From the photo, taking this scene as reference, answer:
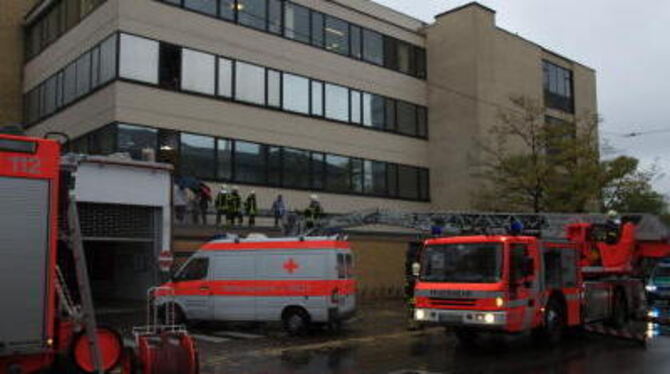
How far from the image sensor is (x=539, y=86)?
147ft

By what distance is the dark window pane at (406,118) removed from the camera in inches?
1608

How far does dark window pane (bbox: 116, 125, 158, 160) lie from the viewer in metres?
28.3

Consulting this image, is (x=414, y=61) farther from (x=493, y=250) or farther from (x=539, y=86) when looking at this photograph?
(x=493, y=250)

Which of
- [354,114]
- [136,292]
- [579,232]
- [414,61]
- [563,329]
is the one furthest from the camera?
[414,61]

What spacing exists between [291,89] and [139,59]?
310 inches

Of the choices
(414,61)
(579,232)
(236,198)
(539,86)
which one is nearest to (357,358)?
(579,232)

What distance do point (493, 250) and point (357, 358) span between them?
3471 millimetres

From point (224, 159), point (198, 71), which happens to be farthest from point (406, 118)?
point (198, 71)

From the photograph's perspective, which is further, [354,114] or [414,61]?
[414,61]

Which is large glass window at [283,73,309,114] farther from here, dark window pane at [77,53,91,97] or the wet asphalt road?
the wet asphalt road

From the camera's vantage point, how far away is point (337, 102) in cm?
3725

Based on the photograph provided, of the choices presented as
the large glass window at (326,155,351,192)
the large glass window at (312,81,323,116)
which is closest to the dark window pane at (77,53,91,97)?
the large glass window at (312,81,323,116)

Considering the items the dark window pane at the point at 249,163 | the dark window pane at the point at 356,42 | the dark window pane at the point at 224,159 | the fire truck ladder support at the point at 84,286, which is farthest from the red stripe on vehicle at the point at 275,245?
the dark window pane at the point at 356,42

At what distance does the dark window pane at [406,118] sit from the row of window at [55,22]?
53.9ft
